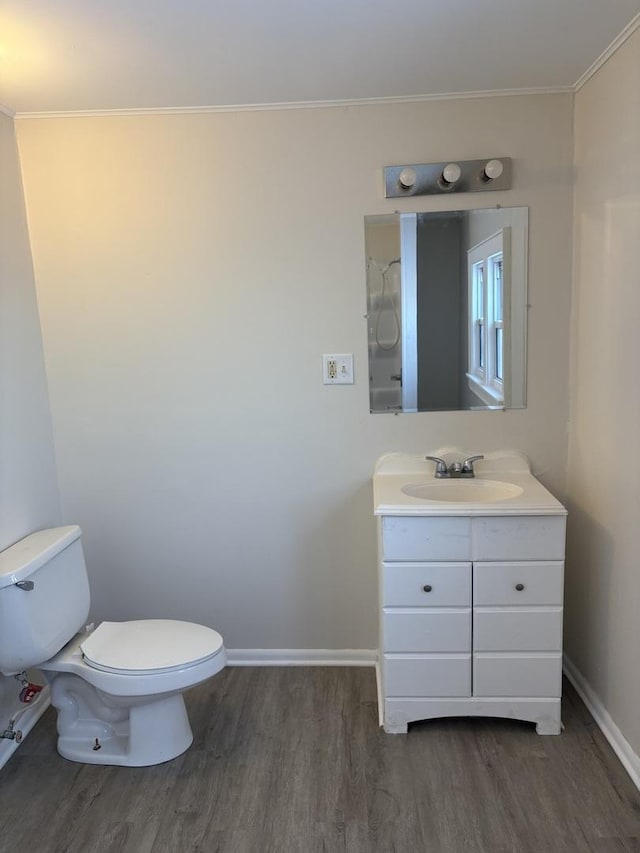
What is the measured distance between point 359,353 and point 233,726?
1.44m

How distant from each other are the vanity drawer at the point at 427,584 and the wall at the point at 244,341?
0.48 meters

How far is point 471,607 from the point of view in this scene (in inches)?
85.0

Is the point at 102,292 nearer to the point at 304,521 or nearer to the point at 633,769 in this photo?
the point at 304,521

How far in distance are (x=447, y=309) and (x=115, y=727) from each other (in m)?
1.89

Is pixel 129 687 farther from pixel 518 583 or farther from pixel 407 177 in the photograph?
pixel 407 177

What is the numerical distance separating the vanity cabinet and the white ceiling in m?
1.43

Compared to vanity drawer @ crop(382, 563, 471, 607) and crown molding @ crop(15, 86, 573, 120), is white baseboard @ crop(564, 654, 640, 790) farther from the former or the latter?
crown molding @ crop(15, 86, 573, 120)

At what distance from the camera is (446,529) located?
6.96 ft

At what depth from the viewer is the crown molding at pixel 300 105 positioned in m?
2.30

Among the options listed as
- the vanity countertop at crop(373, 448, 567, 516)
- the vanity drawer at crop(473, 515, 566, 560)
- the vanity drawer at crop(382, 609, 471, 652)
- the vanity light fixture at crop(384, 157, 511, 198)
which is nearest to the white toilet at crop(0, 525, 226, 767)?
the vanity drawer at crop(382, 609, 471, 652)

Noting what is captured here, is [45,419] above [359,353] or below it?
below

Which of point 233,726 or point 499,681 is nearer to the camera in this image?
point 499,681

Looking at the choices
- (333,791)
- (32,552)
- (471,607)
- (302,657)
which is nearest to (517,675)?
(471,607)

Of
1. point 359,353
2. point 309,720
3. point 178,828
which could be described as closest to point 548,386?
point 359,353
